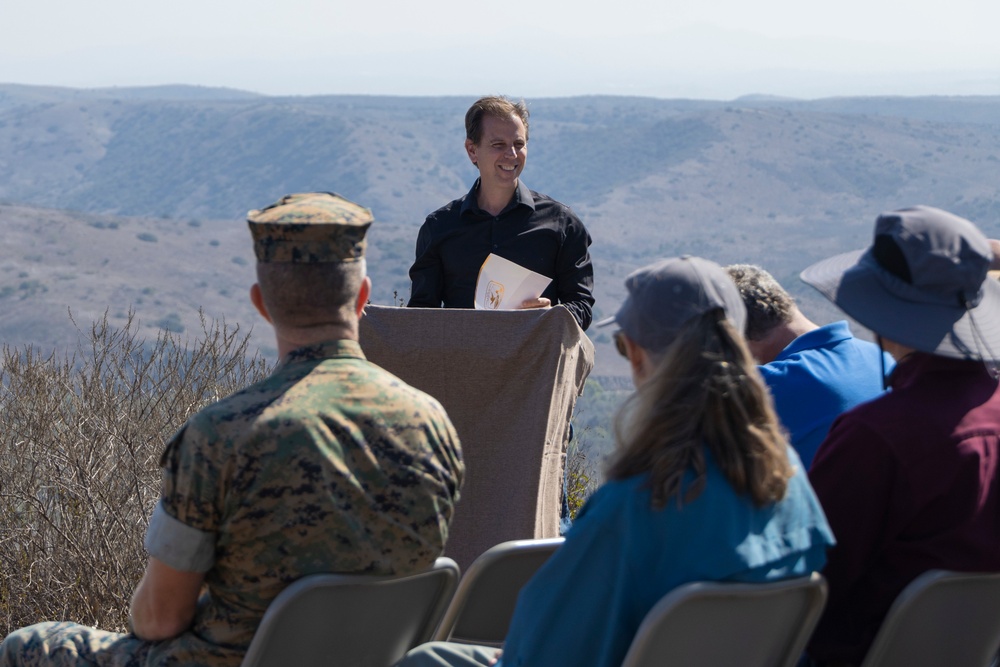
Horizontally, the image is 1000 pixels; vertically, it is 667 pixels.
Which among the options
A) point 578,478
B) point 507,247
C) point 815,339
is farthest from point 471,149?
point 578,478

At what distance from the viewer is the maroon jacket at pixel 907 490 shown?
6.68ft

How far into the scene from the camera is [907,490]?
6.69ft

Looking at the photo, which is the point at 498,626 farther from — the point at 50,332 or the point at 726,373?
the point at 50,332

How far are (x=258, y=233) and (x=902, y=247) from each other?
47.1 inches

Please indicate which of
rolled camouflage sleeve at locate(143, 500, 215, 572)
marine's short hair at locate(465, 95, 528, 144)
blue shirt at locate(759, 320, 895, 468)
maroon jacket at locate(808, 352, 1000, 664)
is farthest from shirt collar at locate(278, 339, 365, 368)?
marine's short hair at locate(465, 95, 528, 144)

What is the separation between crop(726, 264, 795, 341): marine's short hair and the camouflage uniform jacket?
1356 millimetres

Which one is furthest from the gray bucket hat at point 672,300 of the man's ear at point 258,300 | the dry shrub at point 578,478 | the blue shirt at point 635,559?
the dry shrub at point 578,478

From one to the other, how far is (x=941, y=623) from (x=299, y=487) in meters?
1.16

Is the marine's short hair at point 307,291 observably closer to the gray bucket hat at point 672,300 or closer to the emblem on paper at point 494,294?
the gray bucket hat at point 672,300

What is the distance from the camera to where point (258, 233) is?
2.12 metres

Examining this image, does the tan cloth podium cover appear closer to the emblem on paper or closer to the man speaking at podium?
the emblem on paper

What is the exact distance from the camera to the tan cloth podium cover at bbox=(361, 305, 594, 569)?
3715 millimetres

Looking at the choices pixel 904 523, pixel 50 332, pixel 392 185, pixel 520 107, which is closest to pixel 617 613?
pixel 904 523

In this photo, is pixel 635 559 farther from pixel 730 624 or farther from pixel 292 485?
pixel 292 485
